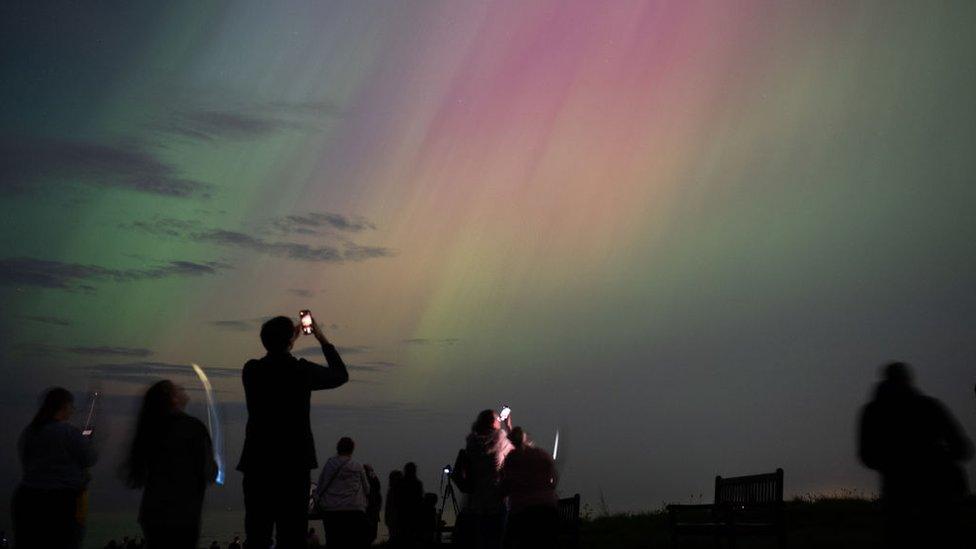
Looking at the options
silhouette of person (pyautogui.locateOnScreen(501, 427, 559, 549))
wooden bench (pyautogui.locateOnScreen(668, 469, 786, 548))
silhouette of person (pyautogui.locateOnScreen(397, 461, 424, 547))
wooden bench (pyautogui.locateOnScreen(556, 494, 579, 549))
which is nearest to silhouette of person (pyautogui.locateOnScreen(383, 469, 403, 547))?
silhouette of person (pyautogui.locateOnScreen(397, 461, 424, 547))

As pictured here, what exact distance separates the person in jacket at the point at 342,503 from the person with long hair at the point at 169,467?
365cm

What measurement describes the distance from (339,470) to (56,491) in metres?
3.19

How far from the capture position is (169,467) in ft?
22.4

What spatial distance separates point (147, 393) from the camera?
6.99 meters

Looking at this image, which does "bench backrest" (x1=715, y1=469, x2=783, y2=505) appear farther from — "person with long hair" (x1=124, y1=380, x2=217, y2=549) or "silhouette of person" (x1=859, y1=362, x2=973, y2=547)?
"person with long hair" (x1=124, y1=380, x2=217, y2=549)

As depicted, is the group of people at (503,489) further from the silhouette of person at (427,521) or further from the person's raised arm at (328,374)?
the silhouette of person at (427,521)

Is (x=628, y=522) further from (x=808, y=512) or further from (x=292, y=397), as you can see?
(x=292, y=397)

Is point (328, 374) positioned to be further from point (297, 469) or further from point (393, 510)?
point (393, 510)

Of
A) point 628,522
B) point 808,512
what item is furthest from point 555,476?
point 628,522

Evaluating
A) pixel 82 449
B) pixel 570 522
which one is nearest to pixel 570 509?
pixel 570 522

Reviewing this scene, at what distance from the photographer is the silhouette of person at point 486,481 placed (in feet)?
33.6

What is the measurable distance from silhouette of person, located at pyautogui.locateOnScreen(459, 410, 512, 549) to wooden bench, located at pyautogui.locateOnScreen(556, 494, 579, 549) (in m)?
2.74

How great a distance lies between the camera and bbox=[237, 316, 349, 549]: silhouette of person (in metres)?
6.50

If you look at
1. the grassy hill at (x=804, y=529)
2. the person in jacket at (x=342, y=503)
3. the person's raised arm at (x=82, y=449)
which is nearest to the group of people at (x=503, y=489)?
the person in jacket at (x=342, y=503)
